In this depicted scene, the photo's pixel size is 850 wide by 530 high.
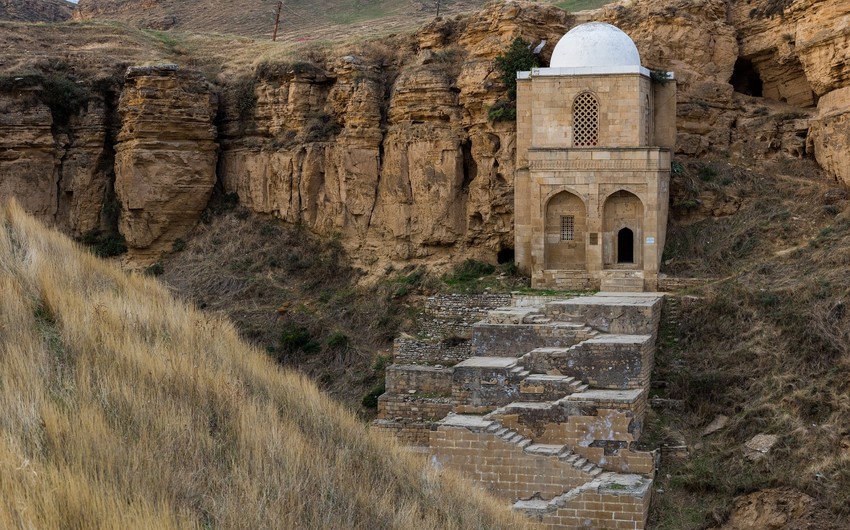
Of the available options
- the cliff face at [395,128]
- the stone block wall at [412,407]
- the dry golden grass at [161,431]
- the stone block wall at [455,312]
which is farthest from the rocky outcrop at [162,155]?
the dry golden grass at [161,431]

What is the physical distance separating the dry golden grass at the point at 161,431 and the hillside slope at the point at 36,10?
153 feet

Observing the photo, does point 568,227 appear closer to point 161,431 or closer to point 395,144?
point 395,144

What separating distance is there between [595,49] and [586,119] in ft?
5.25

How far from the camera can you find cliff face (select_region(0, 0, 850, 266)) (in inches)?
1030

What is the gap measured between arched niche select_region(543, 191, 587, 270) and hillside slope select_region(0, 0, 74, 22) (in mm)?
36595

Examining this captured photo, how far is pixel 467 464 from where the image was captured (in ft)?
53.2

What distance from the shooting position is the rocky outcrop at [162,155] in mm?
29281

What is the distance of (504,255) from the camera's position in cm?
2647

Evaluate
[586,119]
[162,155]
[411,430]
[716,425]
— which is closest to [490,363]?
[411,430]

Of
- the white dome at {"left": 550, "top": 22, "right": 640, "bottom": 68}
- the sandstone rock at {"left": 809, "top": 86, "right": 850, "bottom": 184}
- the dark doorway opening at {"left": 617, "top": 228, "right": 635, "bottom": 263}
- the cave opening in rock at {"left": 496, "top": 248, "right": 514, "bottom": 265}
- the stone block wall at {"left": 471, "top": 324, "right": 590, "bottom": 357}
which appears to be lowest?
the stone block wall at {"left": 471, "top": 324, "right": 590, "bottom": 357}

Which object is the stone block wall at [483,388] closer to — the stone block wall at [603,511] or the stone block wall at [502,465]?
the stone block wall at [502,465]

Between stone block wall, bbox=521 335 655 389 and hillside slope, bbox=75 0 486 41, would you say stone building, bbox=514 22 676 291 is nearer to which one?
stone block wall, bbox=521 335 655 389

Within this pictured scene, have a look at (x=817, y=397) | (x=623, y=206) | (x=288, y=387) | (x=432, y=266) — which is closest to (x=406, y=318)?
(x=432, y=266)

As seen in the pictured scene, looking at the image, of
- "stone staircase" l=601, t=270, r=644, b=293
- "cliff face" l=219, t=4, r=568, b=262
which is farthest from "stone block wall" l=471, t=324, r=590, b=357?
"cliff face" l=219, t=4, r=568, b=262
